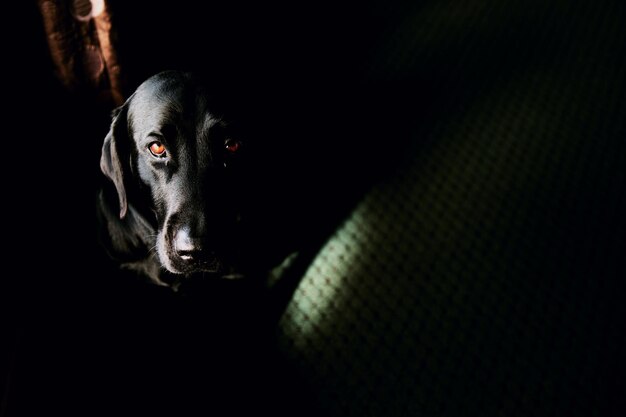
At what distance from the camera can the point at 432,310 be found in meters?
1.27

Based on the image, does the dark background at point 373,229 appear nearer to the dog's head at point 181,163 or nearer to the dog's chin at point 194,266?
the dog's head at point 181,163

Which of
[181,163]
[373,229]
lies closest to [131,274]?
[181,163]

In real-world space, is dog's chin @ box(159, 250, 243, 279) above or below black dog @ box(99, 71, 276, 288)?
below

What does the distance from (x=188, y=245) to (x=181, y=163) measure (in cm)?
19

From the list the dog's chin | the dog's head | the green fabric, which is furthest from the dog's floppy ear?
the green fabric

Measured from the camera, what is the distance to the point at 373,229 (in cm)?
139

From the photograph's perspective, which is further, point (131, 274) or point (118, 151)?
point (131, 274)

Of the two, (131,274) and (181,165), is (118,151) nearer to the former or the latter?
(181,165)

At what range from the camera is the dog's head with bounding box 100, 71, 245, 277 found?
2.91 ft

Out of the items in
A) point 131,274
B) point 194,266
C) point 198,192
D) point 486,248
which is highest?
point 198,192

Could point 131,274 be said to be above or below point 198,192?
below

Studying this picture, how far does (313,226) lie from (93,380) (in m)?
0.79

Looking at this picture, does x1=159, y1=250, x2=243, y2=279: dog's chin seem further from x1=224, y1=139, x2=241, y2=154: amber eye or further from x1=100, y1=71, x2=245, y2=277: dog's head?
x1=224, y1=139, x2=241, y2=154: amber eye

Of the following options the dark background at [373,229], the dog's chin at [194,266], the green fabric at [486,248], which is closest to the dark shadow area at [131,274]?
the dark background at [373,229]
